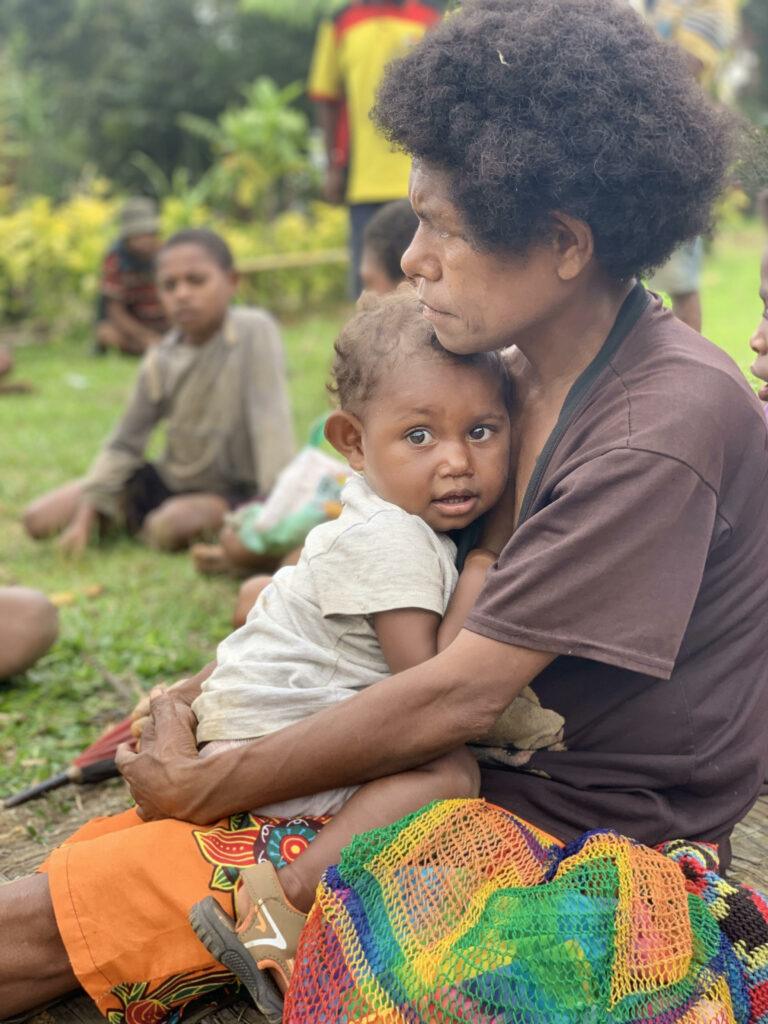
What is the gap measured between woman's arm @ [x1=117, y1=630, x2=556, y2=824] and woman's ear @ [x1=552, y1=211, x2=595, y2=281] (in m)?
0.62

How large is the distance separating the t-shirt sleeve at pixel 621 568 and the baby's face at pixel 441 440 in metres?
0.34

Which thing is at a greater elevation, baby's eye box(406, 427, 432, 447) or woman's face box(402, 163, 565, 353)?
woman's face box(402, 163, 565, 353)

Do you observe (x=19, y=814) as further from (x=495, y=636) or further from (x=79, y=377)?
(x=79, y=377)

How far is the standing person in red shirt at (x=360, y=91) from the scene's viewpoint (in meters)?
6.33

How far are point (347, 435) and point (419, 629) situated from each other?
0.47 m

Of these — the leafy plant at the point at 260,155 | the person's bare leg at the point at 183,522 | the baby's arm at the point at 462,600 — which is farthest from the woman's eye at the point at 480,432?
the leafy plant at the point at 260,155

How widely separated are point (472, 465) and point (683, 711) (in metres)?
0.57

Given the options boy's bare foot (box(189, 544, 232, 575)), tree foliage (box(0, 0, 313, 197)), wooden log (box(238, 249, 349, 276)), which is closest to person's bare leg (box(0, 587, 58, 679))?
boy's bare foot (box(189, 544, 232, 575))

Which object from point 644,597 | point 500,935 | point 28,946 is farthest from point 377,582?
point 28,946

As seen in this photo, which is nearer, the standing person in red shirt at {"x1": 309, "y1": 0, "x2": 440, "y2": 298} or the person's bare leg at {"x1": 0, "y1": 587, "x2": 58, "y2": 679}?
the person's bare leg at {"x1": 0, "y1": 587, "x2": 58, "y2": 679}

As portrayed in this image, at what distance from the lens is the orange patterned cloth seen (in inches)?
79.4

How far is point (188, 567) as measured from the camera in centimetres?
517

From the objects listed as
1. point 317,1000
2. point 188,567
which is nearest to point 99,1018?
point 317,1000

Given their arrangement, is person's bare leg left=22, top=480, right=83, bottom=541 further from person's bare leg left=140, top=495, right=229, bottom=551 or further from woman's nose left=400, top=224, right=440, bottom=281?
woman's nose left=400, top=224, right=440, bottom=281
